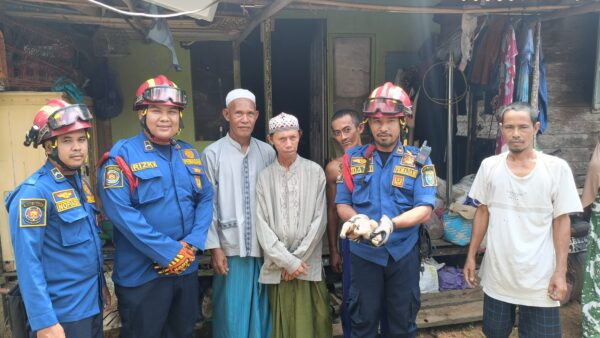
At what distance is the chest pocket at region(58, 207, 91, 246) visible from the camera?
2184mm

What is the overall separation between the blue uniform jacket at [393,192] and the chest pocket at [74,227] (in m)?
1.68

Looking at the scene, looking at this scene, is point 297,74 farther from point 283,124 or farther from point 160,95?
point 160,95

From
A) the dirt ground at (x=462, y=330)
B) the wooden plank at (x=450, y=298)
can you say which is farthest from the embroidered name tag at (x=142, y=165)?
the wooden plank at (x=450, y=298)

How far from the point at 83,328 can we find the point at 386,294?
1904 millimetres

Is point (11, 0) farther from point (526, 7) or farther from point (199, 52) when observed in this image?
point (526, 7)

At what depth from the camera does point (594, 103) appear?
486 cm

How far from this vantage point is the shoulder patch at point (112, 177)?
2.43 m

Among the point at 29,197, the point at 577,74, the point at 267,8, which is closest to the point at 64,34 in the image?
the point at 267,8

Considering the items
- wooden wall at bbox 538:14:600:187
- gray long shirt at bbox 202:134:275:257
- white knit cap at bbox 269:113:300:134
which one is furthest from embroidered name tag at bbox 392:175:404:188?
wooden wall at bbox 538:14:600:187

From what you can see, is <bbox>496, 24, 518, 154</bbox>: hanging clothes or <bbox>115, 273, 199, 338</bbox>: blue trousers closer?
<bbox>115, 273, 199, 338</bbox>: blue trousers

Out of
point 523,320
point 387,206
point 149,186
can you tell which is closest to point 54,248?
point 149,186

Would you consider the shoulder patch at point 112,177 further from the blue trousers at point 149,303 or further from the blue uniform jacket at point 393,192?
the blue uniform jacket at point 393,192

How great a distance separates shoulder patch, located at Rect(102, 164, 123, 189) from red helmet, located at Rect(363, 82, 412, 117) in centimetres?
163

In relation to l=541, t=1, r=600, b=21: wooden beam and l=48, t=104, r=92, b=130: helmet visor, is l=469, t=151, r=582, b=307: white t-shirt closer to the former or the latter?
l=541, t=1, r=600, b=21: wooden beam
